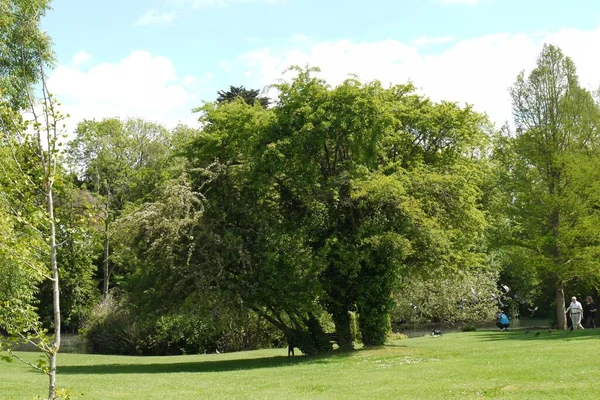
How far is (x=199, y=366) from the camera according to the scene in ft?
93.7

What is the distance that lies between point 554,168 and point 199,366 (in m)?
20.6

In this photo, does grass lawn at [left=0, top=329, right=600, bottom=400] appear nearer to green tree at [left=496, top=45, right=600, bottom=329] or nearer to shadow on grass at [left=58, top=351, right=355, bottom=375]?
shadow on grass at [left=58, top=351, right=355, bottom=375]

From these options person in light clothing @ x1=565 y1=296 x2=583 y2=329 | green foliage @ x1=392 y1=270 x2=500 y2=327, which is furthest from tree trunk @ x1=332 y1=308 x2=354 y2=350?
green foliage @ x1=392 y1=270 x2=500 y2=327

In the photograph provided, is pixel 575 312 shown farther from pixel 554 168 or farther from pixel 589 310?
pixel 554 168

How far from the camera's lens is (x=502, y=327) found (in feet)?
136

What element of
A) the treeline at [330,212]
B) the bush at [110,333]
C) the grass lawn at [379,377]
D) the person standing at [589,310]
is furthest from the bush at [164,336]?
the person standing at [589,310]

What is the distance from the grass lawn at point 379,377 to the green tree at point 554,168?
6844mm

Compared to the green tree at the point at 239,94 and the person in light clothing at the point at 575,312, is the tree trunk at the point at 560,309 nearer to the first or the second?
the person in light clothing at the point at 575,312

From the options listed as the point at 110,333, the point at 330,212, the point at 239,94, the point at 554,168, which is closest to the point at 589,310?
the point at 554,168

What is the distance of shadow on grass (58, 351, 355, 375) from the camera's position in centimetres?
2586

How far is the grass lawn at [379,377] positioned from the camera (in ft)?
51.2

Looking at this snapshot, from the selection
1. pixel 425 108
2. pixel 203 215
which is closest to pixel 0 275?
pixel 203 215

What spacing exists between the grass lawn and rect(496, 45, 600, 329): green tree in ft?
22.5

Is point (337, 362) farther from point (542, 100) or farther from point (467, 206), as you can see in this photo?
point (542, 100)
